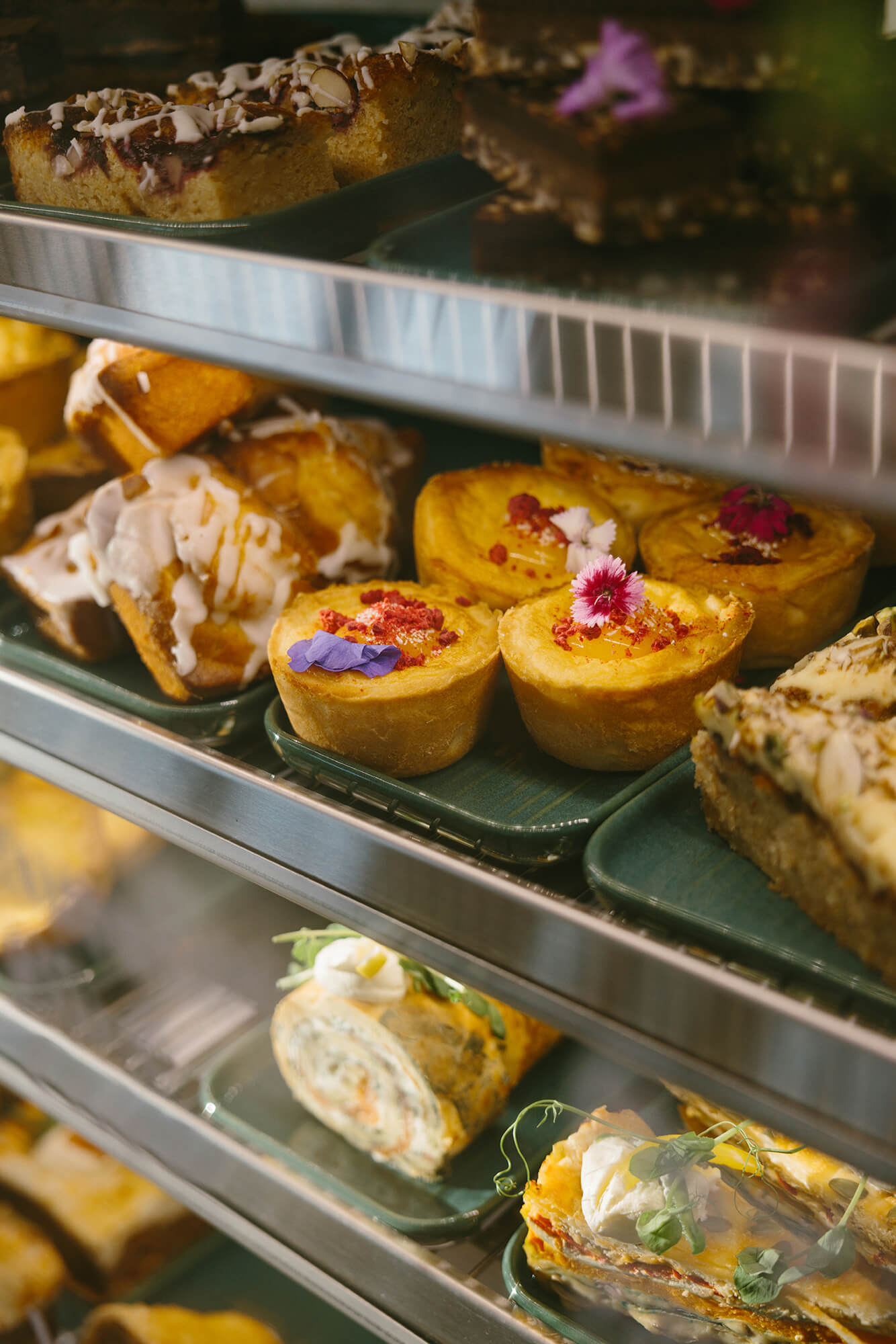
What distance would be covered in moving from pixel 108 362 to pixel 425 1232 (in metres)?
1.13

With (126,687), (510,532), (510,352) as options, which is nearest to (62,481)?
(126,687)

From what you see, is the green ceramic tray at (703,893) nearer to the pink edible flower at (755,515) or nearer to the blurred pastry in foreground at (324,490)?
the pink edible flower at (755,515)

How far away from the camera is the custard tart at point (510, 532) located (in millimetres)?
1342

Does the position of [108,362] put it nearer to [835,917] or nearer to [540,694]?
[540,694]

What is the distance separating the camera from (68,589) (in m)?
1.56

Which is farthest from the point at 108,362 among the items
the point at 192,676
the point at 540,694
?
the point at 540,694

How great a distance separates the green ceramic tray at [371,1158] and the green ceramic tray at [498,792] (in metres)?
0.48

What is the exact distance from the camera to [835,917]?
886 mm

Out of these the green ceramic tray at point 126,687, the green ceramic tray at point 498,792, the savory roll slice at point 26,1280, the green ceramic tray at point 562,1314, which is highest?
the green ceramic tray at point 498,792

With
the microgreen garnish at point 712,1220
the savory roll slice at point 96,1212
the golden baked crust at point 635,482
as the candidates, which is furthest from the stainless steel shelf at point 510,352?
the savory roll slice at point 96,1212

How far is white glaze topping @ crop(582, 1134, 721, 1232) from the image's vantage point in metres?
1.18

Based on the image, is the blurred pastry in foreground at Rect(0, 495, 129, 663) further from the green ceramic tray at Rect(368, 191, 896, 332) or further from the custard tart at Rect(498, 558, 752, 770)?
the green ceramic tray at Rect(368, 191, 896, 332)

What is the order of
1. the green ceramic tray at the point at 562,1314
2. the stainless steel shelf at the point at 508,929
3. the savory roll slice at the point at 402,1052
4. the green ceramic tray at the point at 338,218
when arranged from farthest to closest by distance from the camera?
the savory roll slice at the point at 402,1052, the green ceramic tray at the point at 562,1314, the green ceramic tray at the point at 338,218, the stainless steel shelf at the point at 508,929

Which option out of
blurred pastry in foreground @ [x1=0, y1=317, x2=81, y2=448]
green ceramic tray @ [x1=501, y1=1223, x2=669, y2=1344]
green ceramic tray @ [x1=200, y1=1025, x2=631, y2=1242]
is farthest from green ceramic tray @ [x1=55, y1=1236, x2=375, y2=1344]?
blurred pastry in foreground @ [x1=0, y1=317, x2=81, y2=448]
